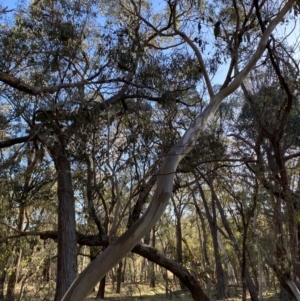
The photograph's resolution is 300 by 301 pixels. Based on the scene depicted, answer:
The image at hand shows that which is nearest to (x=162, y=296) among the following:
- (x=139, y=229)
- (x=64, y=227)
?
(x=64, y=227)

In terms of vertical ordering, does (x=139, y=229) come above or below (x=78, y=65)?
below

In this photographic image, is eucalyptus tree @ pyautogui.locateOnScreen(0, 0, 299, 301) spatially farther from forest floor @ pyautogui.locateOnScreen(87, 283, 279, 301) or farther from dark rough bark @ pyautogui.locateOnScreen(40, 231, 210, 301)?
forest floor @ pyautogui.locateOnScreen(87, 283, 279, 301)

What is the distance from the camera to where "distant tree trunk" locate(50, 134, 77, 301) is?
5.30 metres

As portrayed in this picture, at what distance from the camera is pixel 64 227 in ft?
18.6

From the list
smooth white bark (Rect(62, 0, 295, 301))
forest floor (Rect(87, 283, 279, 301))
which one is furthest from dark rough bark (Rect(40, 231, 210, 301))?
forest floor (Rect(87, 283, 279, 301))

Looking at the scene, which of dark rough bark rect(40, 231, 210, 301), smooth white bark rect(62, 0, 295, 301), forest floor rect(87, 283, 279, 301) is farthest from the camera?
forest floor rect(87, 283, 279, 301)

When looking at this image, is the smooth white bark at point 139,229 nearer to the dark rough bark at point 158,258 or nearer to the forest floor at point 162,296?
the dark rough bark at point 158,258

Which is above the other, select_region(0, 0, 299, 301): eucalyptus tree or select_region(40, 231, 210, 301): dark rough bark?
select_region(0, 0, 299, 301): eucalyptus tree

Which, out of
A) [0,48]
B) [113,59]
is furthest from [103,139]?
[0,48]

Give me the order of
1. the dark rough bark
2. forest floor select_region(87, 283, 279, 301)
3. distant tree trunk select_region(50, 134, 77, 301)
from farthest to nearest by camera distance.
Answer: forest floor select_region(87, 283, 279, 301)
the dark rough bark
distant tree trunk select_region(50, 134, 77, 301)

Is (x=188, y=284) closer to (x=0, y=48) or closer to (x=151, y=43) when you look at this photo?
(x=151, y=43)

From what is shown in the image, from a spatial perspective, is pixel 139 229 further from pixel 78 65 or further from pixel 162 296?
pixel 162 296

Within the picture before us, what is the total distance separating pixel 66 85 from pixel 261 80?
3.64 metres

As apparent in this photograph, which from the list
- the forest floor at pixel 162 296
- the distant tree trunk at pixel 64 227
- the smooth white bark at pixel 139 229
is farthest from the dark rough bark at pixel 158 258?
the forest floor at pixel 162 296
